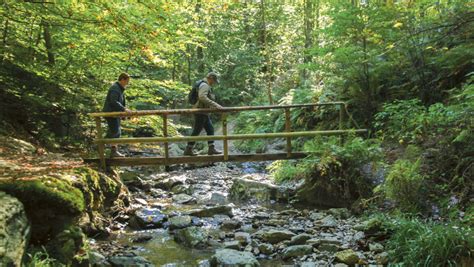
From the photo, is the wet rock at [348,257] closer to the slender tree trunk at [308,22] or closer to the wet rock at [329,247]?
the wet rock at [329,247]

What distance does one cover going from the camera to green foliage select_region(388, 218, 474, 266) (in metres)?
4.71

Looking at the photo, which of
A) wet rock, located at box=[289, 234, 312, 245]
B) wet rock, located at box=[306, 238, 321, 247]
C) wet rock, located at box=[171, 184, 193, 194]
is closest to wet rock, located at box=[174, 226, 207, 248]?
wet rock, located at box=[289, 234, 312, 245]

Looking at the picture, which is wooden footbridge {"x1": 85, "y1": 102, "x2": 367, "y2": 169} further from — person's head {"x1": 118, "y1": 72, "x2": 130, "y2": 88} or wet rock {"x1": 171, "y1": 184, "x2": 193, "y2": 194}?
wet rock {"x1": 171, "y1": 184, "x2": 193, "y2": 194}

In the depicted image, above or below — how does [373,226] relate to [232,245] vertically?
above

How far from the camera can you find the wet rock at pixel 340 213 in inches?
318

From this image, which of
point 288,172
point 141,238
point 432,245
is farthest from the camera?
point 288,172

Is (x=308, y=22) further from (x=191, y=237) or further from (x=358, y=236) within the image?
(x=191, y=237)

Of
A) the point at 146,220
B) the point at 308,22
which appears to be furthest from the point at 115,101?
the point at 308,22

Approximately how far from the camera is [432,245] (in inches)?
192

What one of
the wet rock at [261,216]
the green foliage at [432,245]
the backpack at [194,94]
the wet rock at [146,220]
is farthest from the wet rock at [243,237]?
the backpack at [194,94]

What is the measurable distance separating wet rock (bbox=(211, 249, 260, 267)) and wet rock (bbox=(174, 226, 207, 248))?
35.3 inches

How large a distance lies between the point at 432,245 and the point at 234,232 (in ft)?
12.8

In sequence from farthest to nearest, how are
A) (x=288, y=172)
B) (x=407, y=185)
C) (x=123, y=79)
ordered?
1. (x=288, y=172)
2. (x=123, y=79)
3. (x=407, y=185)

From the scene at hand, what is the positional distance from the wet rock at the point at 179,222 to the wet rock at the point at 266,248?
6.83ft
